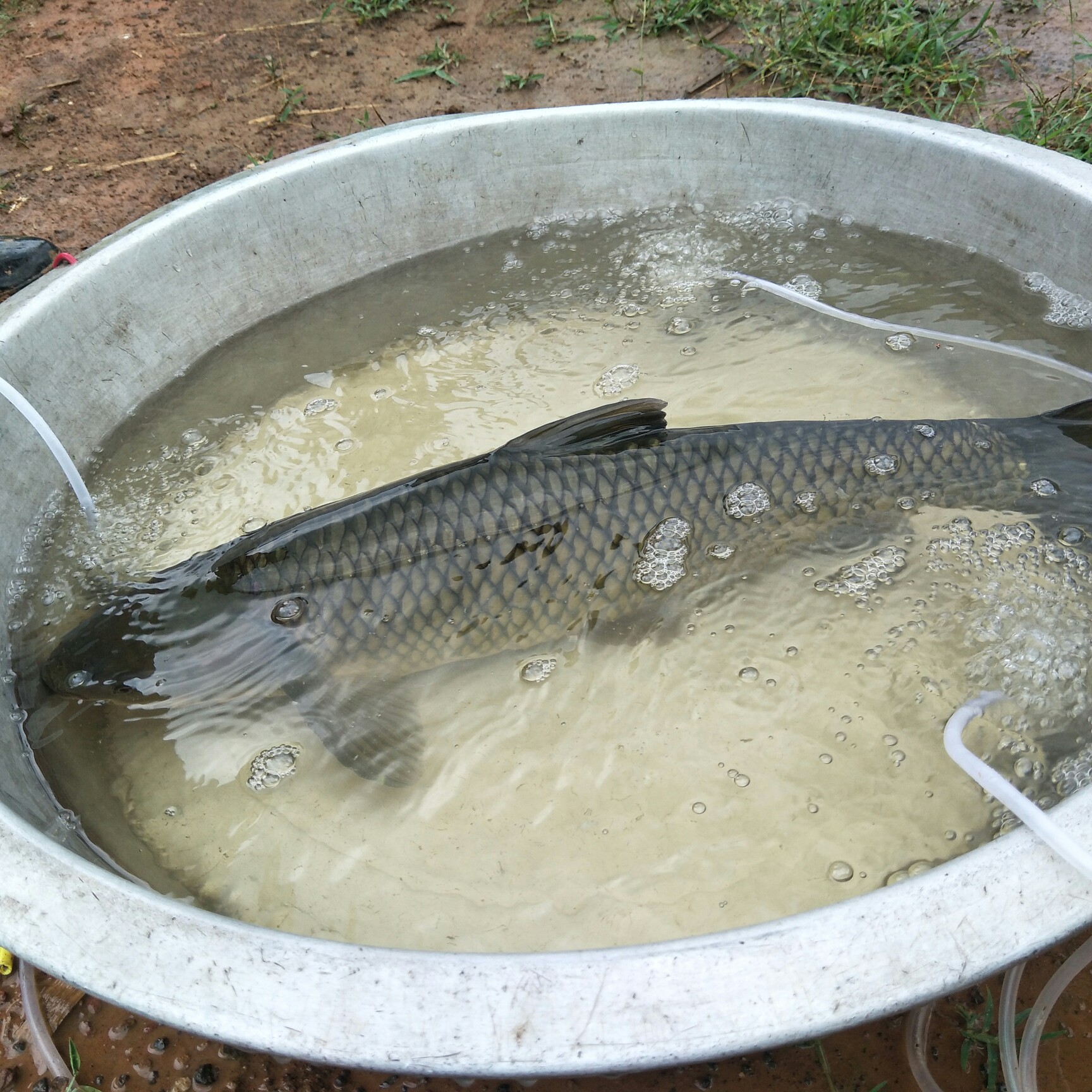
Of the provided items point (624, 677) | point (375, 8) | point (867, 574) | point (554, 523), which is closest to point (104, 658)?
point (554, 523)

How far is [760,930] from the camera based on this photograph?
1027 millimetres

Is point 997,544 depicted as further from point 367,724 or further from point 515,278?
point 515,278

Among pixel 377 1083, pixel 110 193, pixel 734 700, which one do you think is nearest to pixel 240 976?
pixel 377 1083

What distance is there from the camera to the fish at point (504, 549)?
1784 millimetres

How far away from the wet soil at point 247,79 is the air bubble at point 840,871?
3.27 m

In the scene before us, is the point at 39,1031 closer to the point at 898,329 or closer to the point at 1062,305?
the point at 898,329

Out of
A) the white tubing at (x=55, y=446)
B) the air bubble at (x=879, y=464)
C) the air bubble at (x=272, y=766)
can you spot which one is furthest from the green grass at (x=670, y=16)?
the air bubble at (x=272, y=766)

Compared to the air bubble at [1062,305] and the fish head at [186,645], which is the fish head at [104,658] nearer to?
the fish head at [186,645]

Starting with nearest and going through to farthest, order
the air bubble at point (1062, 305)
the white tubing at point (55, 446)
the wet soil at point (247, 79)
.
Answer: the white tubing at point (55, 446)
the air bubble at point (1062, 305)
the wet soil at point (247, 79)

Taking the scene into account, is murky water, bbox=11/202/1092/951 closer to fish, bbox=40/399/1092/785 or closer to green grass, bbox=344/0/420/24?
fish, bbox=40/399/1092/785

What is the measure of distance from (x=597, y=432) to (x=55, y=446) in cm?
127

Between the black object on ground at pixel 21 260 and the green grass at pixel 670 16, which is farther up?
the green grass at pixel 670 16

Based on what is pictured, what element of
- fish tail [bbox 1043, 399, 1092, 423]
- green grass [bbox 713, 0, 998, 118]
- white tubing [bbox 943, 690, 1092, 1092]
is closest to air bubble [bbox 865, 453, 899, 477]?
fish tail [bbox 1043, 399, 1092, 423]

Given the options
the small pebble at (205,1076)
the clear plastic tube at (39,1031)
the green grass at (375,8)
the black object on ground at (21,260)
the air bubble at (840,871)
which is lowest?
the small pebble at (205,1076)
